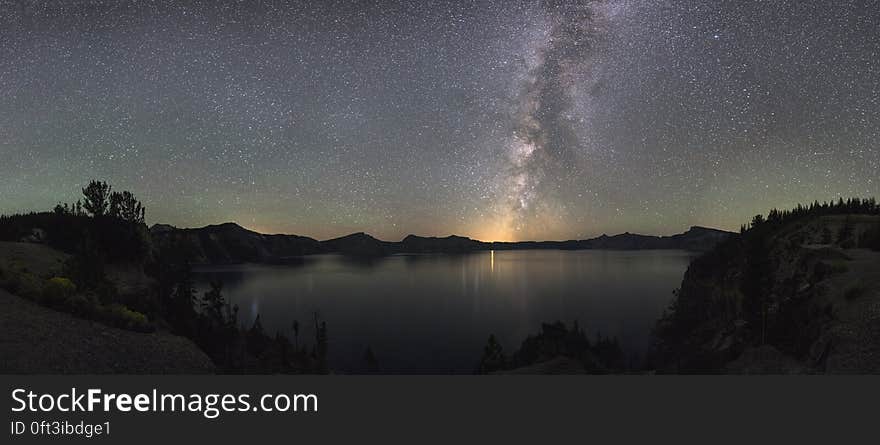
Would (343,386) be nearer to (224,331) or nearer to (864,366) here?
(864,366)

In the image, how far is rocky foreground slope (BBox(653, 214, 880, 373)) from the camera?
14.8 m

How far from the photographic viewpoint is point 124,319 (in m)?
14.8

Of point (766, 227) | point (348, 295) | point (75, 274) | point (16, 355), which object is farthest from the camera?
point (348, 295)

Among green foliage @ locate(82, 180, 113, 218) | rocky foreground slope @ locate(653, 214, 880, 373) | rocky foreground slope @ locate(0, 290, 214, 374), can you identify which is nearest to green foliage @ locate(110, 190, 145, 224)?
green foliage @ locate(82, 180, 113, 218)

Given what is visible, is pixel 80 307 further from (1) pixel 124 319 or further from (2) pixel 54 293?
(1) pixel 124 319

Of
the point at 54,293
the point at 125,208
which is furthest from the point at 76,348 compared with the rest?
the point at 125,208

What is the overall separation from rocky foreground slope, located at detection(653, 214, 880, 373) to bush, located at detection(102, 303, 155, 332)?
26779 millimetres

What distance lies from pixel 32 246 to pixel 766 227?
71136 millimetres

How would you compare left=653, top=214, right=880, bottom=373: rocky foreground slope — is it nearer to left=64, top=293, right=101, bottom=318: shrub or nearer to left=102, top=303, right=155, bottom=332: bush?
left=102, top=303, right=155, bottom=332: bush

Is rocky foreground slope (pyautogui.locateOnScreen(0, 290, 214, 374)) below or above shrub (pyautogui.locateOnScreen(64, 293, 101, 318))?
below

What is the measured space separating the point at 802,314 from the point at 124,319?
31.8 metres

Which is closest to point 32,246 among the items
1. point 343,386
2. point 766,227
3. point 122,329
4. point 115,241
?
point 115,241

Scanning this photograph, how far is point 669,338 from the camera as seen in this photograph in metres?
46.2

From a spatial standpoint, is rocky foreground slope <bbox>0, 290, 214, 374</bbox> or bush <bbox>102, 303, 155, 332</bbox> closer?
rocky foreground slope <bbox>0, 290, 214, 374</bbox>
